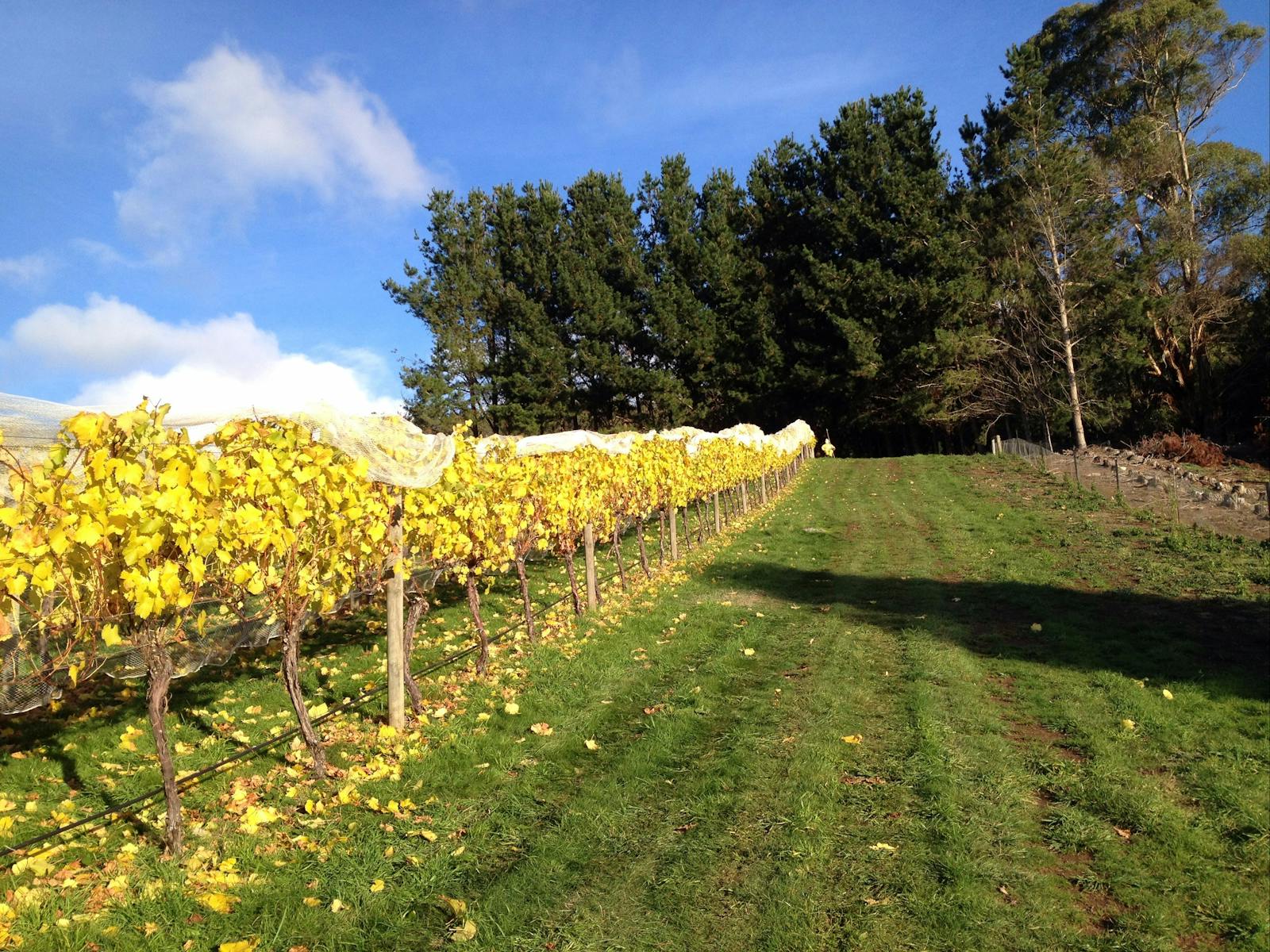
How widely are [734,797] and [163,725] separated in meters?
2.94

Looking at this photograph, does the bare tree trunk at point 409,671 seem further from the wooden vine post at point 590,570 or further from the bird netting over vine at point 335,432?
the wooden vine post at point 590,570

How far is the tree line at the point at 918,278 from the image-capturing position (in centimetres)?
2975

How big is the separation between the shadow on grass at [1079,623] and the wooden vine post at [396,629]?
17.0ft

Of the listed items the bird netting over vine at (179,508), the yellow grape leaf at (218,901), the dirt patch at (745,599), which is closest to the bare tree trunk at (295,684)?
the bird netting over vine at (179,508)

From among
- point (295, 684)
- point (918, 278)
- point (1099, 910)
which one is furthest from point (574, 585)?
point (918, 278)

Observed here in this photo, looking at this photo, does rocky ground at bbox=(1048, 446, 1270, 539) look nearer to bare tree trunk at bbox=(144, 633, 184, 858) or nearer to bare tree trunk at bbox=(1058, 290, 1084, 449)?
bare tree trunk at bbox=(1058, 290, 1084, 449)

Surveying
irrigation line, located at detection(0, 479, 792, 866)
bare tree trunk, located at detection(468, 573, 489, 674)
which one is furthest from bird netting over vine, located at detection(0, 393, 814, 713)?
irrigation line, located at detection(0, 479, 792, 866)

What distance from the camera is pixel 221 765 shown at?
427 centimetres

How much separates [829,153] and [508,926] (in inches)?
1562

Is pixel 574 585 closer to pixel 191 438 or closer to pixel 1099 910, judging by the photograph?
pixel 191 438

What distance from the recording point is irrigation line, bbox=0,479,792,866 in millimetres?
3625

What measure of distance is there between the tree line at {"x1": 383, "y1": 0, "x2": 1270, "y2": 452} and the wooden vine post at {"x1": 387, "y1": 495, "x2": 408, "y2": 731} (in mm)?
28502

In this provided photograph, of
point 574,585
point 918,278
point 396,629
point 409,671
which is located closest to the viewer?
point 396,629

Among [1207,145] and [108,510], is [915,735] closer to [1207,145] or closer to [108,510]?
[108,510]
